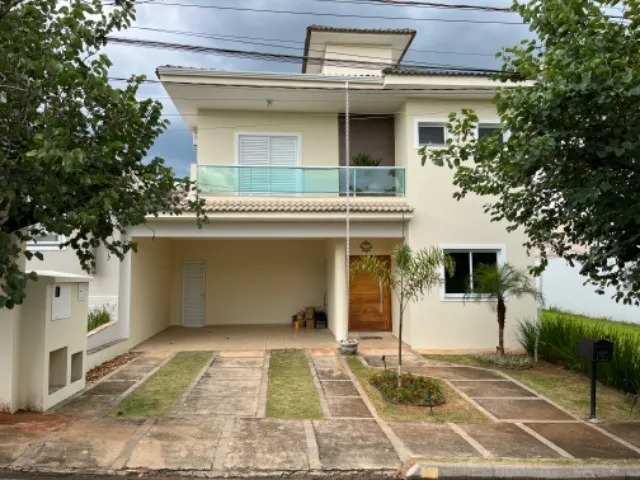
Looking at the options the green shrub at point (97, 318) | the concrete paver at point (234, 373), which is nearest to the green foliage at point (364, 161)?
the concrete paver at point (234, 373)

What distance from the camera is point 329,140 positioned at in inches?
573

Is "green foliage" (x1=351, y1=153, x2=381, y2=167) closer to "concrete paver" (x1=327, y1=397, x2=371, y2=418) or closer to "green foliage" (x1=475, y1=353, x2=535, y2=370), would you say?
"green foliage" (x1=475, y1=353, x2=535, y2=370)

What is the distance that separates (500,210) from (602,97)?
115 inches

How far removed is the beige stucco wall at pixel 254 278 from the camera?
16578 mm

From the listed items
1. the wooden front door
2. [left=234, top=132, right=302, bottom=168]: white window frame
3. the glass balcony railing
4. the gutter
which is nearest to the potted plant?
the wooden front door

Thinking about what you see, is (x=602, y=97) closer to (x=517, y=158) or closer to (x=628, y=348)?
(x=517, y=158)

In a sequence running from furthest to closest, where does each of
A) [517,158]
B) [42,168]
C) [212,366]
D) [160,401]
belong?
[212,366]
[160,401]
[517,158]
[42,168]

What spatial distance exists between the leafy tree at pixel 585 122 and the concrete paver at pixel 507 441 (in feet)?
7.11

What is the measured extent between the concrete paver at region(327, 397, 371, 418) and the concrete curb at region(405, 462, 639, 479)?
6.85 ft

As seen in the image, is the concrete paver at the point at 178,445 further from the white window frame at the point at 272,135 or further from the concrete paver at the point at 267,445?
the white window frame at the point at 272,135

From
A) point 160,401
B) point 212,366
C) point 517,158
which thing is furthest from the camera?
point 212,366

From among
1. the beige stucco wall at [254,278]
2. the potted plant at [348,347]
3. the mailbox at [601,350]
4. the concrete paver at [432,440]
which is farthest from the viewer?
the beige stucco wall at [254,278]

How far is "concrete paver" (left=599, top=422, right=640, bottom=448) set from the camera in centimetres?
673

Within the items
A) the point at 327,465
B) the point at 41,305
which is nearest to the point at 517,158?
the point at 327,465
